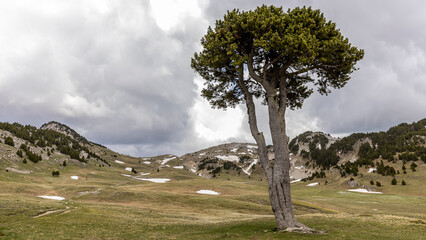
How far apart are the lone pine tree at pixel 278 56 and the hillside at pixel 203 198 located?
4.96 meters

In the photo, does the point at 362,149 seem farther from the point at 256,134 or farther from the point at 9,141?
the point at 9,141

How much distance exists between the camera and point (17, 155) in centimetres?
7038

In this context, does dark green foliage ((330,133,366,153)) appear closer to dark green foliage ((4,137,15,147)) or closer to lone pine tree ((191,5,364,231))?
lone pine tree ((191,5,364,231))

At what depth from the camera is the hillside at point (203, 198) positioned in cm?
2034

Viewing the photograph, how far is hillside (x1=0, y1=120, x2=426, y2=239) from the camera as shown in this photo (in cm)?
2034

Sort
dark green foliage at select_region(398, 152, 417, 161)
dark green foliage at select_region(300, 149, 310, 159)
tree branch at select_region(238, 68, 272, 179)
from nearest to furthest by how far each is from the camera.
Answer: tree branch at select_region(238, 68, 272, 179) → dark green foliage at select_region(398, 152, 417, 161) → dark green foliage at select_region(300, 149, 310, 159)

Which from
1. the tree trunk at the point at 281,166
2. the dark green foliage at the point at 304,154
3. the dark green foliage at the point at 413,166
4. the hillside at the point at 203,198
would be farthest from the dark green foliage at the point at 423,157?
the tree trunk at the point at 281,166

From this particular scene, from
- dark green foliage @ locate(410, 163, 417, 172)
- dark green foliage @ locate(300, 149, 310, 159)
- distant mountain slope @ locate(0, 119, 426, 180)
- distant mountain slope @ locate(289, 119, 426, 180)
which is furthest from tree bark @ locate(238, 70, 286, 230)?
dark green foliage @ locate(300, 149, 310, 159)

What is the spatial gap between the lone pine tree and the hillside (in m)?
4.96

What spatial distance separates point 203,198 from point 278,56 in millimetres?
33192

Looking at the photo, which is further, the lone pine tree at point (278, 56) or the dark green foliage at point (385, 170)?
the dark green foliage at point (385, 170)

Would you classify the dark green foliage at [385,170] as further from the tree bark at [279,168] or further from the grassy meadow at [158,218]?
the tree bark at [279,168]

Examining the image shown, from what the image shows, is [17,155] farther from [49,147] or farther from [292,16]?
[292,16]

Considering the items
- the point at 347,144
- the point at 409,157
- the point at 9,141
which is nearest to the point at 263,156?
the point at 9,141
